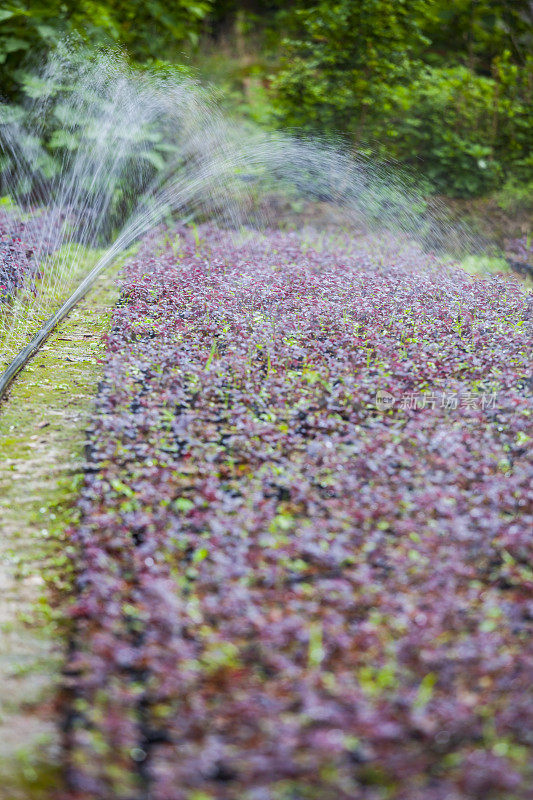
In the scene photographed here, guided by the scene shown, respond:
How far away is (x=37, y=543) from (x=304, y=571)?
1260mm

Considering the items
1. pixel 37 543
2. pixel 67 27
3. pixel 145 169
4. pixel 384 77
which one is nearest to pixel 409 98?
pixel 384 77

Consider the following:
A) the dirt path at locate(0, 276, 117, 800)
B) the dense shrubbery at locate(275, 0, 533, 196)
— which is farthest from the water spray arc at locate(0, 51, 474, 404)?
the dirt path at locate(0, 276, 117, 800)

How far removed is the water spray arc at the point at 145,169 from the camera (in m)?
9.39

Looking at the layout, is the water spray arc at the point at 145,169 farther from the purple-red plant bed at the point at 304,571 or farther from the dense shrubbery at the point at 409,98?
the purple-red plant bed at the point at 304,571

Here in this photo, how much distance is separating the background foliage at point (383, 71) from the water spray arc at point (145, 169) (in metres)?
0.45

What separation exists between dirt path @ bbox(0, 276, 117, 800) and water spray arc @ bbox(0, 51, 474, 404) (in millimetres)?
3494

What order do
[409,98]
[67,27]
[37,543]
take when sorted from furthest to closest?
[409,98] < [67,27] < [37,543]

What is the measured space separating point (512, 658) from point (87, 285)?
5677 mm

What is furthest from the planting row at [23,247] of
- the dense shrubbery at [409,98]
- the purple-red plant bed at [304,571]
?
the dense shrubbery at [409,98]

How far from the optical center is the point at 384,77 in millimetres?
10555

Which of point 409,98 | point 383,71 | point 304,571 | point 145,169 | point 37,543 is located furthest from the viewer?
point 409,98

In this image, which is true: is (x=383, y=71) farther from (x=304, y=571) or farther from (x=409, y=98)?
(x=304, y=571)

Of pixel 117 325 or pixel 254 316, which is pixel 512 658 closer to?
pixel 254 316

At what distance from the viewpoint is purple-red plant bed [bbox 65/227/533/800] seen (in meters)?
1.92
